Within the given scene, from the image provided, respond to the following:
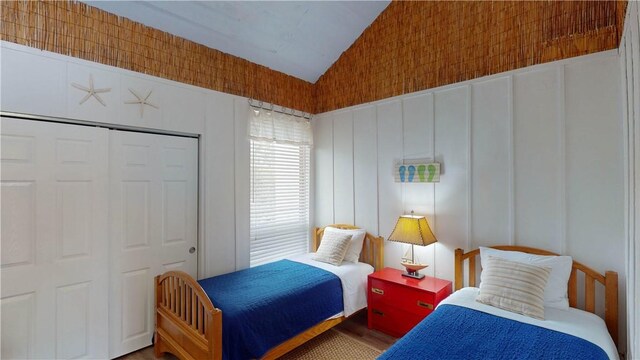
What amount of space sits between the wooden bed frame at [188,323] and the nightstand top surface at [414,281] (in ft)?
1.98

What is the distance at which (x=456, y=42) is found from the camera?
2979mm

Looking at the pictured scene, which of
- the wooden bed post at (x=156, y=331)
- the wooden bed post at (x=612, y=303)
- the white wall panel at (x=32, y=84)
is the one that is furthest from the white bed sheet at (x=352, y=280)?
the white wall panel at (x=32, y=84)

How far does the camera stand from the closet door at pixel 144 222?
255 centimetres

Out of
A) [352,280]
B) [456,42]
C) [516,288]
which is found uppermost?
[456,42]

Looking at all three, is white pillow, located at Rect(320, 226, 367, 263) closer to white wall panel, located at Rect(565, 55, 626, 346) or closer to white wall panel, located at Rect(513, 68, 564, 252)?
white wall panel, located at Rect(513, 68, 564, 252)

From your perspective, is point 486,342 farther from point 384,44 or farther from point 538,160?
point 384,44

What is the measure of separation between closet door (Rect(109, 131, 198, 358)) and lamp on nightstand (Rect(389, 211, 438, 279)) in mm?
2091

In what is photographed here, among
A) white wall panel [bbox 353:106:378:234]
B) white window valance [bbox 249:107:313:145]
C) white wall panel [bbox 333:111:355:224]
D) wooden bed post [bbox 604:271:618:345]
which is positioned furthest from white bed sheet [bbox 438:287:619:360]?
white window valance [bbox 249:107:313:145]

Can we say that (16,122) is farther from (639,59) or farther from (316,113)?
(639,59)

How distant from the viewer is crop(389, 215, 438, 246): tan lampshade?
9.57ft

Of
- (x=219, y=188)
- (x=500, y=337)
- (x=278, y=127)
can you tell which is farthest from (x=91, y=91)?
(x=500, y=337)

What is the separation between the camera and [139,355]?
2.62m

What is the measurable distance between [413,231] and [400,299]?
2.15ft

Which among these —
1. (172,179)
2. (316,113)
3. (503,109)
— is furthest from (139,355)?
(503,109)
